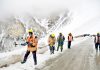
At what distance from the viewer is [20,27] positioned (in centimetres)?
6925

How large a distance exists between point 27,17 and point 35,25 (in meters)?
4.24

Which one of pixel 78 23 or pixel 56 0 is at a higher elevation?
pixel 56 0

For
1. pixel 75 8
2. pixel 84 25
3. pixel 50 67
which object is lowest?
pixel 50 67

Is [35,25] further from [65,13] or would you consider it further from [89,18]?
[89,18]

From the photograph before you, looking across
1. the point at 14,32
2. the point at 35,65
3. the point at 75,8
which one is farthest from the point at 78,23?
the point at 35,65

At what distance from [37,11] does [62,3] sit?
9.47 meters

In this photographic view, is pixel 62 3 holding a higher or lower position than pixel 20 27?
higher

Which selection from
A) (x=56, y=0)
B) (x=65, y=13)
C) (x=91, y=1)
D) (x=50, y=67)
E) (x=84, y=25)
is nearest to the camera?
(x=50, y=67)

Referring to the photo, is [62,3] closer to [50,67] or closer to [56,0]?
[56,0]

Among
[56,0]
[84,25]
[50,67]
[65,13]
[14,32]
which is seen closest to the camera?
[50,67]

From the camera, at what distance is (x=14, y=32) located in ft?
222

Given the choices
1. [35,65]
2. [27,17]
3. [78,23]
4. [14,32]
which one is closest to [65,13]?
[78,23]

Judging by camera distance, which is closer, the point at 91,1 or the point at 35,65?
the point at 35,65

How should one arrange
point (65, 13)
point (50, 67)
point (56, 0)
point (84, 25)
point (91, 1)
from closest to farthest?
point (50, 67) < point (84, 25) < point (65, 13) < point (56, 0) < point (91, 1)
